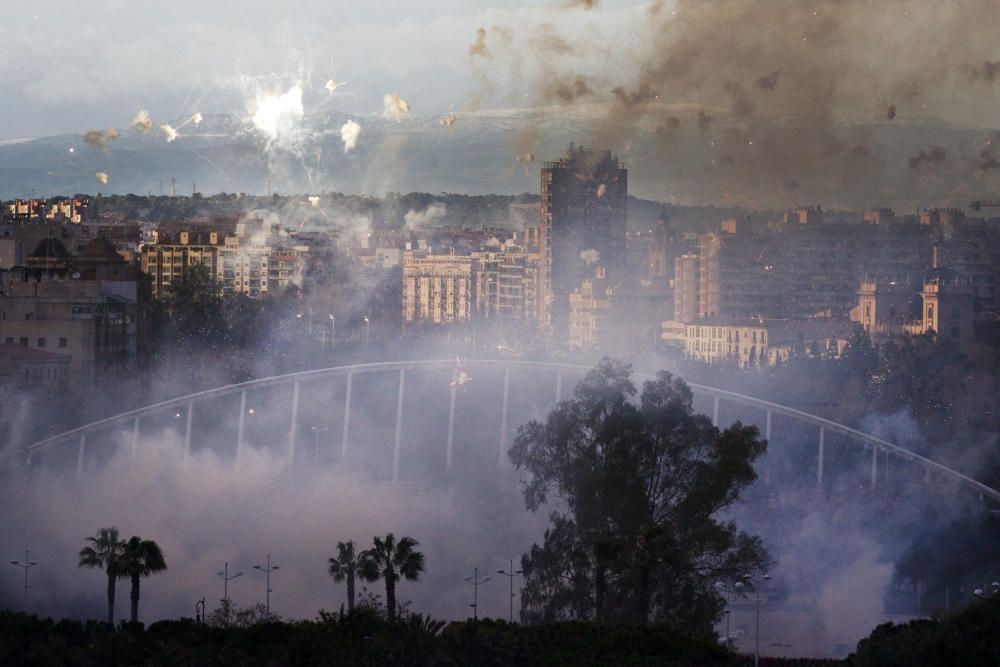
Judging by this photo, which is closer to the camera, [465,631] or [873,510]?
[465,631]

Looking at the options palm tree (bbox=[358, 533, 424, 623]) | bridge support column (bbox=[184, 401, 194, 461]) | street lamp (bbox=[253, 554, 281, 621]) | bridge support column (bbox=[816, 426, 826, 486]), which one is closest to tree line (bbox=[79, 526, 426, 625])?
palm tree (bbox=[358, 533, 424, 623])

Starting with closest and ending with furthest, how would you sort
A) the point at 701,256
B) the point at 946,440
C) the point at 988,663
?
the point at 988,663, the point at 946,440, the point at 701,256

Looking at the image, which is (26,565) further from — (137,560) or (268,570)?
(137,560)

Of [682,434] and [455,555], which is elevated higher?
[682,434]

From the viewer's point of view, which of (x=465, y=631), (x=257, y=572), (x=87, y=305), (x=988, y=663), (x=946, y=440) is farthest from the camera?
(x=87, y=305)

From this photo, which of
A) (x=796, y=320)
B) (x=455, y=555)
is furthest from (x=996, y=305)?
(x=455, y=555)

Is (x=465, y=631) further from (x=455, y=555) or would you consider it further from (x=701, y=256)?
(x=701, y=256)

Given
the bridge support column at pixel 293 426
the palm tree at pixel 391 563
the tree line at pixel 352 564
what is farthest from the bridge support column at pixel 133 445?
the palm tree at pixel 391 563
